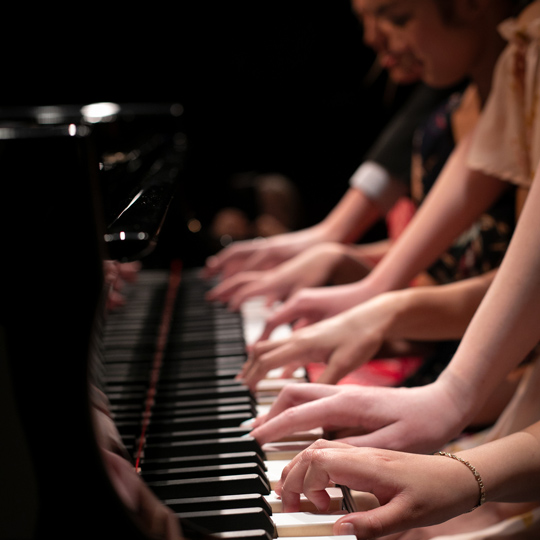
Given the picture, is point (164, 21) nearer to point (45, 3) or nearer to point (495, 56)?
point (45, 3)

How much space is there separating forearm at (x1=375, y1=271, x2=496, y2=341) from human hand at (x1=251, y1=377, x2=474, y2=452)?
229 millimetres

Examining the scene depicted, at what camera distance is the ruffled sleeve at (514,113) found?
94 cm

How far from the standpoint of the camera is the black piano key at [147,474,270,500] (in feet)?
2.16

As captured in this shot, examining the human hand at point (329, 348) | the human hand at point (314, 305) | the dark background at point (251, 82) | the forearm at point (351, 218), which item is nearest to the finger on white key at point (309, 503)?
the human hand at point (329, 348)

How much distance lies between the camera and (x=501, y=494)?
0.62 m

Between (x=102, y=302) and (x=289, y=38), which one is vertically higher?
(x=289, y=38)

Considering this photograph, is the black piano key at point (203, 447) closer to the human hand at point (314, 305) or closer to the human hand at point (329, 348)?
the human hand at point (329, 348)

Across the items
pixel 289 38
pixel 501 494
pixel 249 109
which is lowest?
pixel 501 494

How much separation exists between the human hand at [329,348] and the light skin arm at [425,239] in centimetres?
20

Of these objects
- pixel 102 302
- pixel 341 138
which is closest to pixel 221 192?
pixel 341 138

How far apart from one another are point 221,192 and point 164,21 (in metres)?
0.94

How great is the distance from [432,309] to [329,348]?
0.21 meters

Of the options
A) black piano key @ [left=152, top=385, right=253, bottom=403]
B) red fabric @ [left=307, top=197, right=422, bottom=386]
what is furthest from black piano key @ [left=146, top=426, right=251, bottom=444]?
red fabric @ [left=307, top=197, right=422, bottom=386]

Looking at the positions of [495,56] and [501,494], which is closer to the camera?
[501,494]
